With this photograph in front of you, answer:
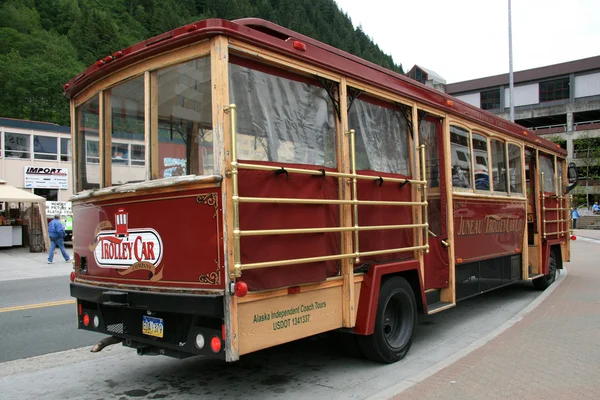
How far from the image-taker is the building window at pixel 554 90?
58.1 m

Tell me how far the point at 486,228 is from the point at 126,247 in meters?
5.30

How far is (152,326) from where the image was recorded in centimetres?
416

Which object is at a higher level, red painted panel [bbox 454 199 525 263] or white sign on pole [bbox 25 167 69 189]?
white sign on pole [bbox 25 167 69 189]

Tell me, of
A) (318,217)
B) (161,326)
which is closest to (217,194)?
(318,217)

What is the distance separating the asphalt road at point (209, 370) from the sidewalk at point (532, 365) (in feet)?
1.47

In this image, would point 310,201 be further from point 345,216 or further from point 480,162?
point 480,162

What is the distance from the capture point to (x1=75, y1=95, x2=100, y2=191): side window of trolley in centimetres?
495

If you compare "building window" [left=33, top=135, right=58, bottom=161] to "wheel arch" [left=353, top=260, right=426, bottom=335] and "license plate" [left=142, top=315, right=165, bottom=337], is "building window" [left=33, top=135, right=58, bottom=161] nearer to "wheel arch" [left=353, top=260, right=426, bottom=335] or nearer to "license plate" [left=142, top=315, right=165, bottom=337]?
"license plate" [left=142, top=315, right=165, bottom=337]

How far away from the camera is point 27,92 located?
53.0 meters

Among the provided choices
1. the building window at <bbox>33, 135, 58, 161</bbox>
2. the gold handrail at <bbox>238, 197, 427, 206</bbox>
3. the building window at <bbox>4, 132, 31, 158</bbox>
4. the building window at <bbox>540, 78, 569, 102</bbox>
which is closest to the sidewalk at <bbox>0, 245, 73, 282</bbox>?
the building window at <bbox>4, 132, 31, 158</bbox>

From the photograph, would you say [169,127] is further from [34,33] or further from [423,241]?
[34,33]

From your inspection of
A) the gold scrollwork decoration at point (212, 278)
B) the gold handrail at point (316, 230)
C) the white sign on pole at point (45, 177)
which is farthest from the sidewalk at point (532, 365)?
the white sign on pole at point (45, 177)

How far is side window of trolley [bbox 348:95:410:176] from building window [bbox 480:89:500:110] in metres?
60.4

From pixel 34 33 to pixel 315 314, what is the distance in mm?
75081
